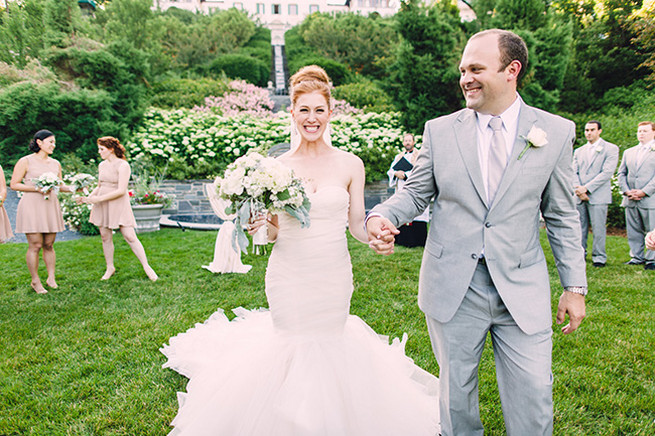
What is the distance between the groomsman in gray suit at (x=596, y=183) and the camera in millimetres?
7715

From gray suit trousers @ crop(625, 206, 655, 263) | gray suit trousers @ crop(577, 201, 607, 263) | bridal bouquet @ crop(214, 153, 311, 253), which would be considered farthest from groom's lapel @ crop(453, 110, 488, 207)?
gray suit trousers @ crop(625, 206, 655, 263)

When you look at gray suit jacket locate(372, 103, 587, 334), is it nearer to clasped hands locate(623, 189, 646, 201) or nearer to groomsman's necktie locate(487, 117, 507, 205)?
groomsman's necktie locate(487, 117, 507, 205)

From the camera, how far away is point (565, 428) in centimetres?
299

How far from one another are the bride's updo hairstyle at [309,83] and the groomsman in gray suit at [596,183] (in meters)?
6.27

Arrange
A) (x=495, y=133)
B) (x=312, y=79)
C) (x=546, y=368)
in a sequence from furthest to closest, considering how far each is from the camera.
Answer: (x=312, y=79) → (x=495, y=133) → (x=546, y=368)

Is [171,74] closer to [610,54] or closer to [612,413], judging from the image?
[610,54]

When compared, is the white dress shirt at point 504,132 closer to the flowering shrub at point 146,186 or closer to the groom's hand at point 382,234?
the groom's hand at point 382,234

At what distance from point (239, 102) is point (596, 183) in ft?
46.5

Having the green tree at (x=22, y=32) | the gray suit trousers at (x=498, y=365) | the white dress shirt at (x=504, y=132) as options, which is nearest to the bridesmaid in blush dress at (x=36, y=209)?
the gray suit trousers at (x=498, y=365)

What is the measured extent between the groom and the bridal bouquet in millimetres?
658

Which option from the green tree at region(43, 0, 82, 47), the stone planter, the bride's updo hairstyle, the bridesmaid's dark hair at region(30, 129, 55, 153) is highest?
the green tree at region(43, 0, 82, 47)

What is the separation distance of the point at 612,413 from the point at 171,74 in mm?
25118

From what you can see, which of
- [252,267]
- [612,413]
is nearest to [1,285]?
[252,267]

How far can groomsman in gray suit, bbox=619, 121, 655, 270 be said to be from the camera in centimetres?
753
